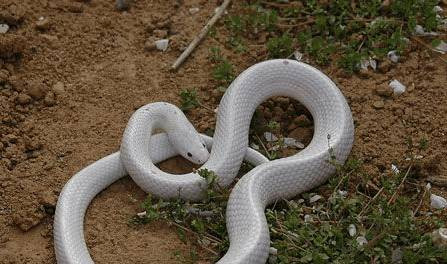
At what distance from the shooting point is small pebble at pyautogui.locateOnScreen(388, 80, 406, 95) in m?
7.50

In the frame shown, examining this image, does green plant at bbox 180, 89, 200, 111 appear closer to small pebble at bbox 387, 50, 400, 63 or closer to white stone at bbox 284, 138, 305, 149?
white stone at bbox 284, 138, 305, 149

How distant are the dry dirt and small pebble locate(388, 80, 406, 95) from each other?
0.06 meters

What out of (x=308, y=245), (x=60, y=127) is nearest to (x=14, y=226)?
(x=60, y=127)

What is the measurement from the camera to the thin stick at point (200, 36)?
311 inches

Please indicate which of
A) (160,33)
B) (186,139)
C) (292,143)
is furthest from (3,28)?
(292,143)

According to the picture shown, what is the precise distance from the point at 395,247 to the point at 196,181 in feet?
5.58

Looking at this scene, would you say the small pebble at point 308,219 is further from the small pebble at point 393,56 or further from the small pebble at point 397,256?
the small pebble at point 393,56

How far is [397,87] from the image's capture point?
7.53 m

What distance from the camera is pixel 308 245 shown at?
608cm

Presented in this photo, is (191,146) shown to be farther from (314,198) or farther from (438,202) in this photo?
(438,202)

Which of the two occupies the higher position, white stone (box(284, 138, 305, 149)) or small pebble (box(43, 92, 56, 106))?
white stone (box(284, 138, 305, 149))

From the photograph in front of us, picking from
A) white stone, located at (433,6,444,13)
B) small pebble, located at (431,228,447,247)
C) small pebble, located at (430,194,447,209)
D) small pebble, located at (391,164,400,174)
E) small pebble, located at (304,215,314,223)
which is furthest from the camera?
white stone, located at (433,6,444,13)

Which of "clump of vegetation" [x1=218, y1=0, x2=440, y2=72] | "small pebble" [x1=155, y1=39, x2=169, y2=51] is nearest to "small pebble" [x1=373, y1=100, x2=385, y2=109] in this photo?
"clump of vegetation" [x1=218, y1=0, x2=440, y2=72]

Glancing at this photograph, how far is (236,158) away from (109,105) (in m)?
1.57
